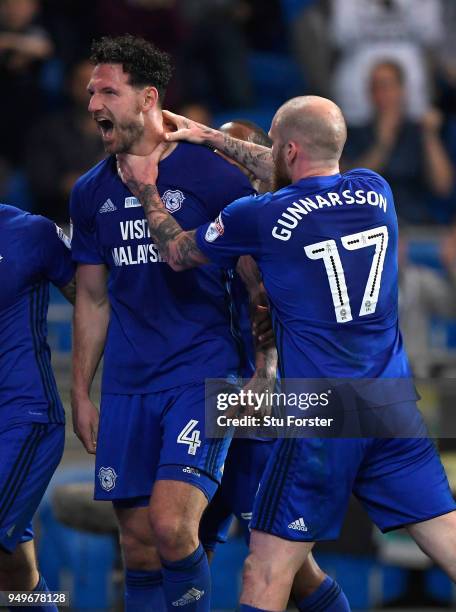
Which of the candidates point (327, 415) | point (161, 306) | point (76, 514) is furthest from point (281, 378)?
point (76, 514)

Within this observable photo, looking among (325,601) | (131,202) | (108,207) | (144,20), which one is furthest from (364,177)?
(144,20)

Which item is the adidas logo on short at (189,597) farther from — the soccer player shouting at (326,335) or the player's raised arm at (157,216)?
the player's raised arm at (157,216)

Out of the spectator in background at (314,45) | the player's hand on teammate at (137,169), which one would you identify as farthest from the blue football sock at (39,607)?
the spectator in background at (314,45)

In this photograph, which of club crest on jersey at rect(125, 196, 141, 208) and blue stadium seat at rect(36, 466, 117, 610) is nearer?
club crest on jersey at rect(125, 196, 141, 208)

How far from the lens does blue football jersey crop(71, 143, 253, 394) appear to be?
17.3ft

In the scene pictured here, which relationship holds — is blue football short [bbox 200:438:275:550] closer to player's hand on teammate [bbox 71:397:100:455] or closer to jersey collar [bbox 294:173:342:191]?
player's hand on teammate [bbox 71:397:100:455]

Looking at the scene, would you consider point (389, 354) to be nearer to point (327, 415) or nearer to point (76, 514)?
point (327, 415)

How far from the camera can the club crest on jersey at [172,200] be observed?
17.3 ft

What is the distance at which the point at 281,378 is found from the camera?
484 cm

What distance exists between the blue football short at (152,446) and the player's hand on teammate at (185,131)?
0.99 metres

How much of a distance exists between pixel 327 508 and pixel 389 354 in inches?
23.7

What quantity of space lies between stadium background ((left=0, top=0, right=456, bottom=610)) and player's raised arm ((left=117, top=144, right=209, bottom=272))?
117 inches

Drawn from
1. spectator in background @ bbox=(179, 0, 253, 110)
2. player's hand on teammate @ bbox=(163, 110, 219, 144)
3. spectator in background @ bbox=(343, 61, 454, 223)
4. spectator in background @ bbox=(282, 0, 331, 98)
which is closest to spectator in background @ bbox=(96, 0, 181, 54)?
spectator in background @ bbox=(179, 0, 253, 110)

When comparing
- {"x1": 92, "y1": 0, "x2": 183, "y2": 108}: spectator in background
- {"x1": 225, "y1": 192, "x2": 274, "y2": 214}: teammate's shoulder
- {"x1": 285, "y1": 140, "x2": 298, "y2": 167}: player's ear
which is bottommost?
{"x1": 225, "y1": 192, "x2": 274, "y2": 214}: teammate's shoulder
